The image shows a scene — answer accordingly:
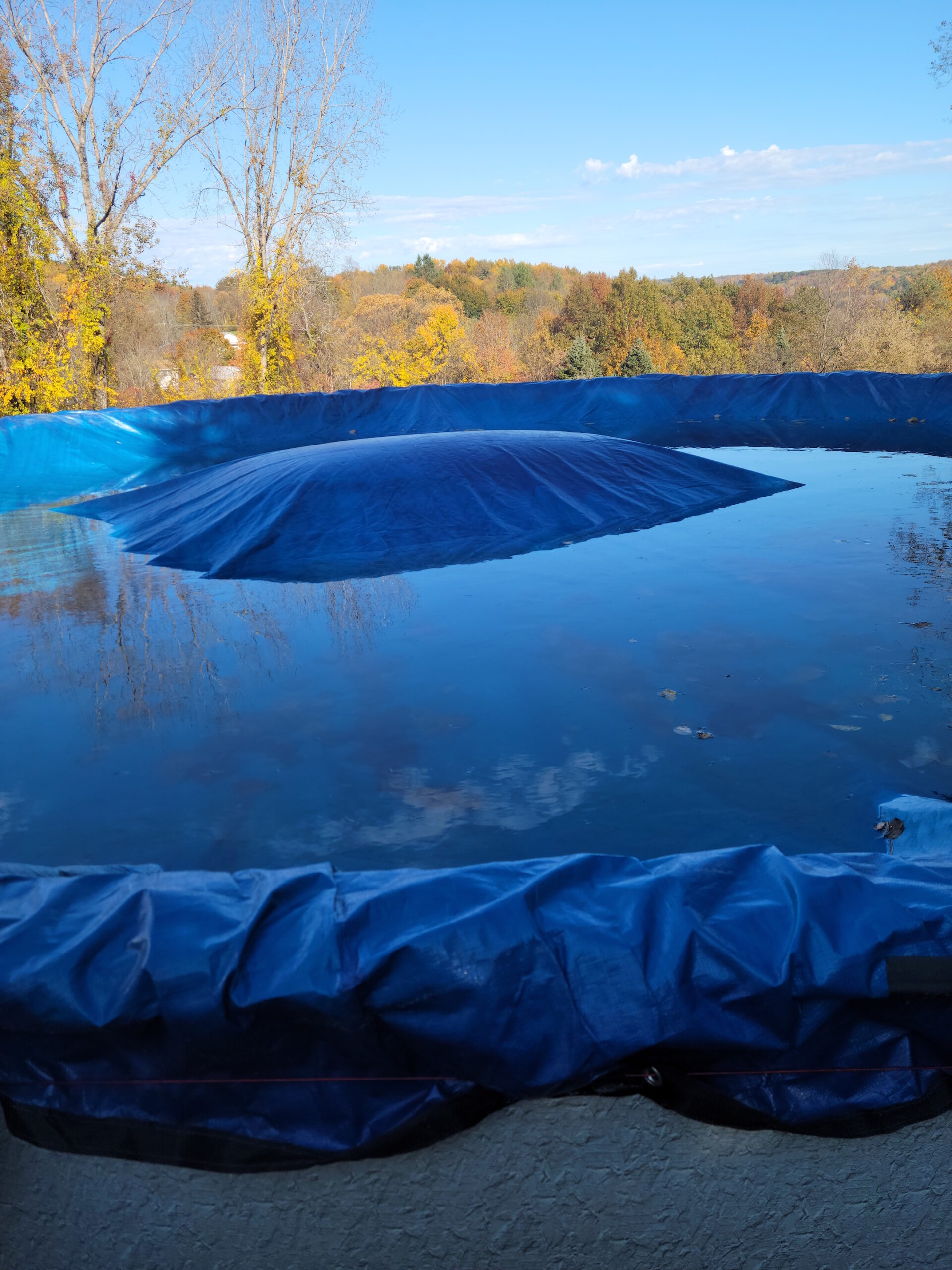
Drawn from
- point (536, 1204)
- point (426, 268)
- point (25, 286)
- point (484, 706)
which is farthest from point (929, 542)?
point (426, 268)

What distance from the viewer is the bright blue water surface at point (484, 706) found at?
1723mm

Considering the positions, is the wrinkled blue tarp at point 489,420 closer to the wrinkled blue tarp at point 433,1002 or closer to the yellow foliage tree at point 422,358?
the yellow foliage tree at point 422,358

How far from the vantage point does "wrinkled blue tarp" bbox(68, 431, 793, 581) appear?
3781 mm

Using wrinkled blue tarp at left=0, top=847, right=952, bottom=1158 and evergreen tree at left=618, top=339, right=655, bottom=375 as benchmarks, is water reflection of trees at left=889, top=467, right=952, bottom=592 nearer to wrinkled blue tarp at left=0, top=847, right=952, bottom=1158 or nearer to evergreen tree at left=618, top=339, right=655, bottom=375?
wrinkled blue tarp at left=0, top=847, right=952, bottom=1158

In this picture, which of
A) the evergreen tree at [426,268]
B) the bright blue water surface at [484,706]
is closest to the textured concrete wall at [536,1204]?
the bright blue water surface at [484,706]

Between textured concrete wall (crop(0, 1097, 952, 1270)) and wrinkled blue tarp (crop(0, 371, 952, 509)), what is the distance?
5413mm

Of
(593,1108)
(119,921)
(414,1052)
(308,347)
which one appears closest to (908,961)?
(593,1108)

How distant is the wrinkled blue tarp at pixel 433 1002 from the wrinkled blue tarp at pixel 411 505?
103 inches

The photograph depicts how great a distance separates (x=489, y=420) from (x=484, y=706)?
5.70 meters

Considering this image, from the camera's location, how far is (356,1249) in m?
1.01

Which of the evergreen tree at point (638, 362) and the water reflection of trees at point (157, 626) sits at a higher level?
the evergreen tree at point (638, 362)

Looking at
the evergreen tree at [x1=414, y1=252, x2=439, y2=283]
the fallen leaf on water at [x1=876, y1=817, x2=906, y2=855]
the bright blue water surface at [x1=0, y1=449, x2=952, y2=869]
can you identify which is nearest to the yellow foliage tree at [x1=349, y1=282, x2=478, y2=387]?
the bright blue water surface at [x1=0, y1=449, x2=952, y2=869]

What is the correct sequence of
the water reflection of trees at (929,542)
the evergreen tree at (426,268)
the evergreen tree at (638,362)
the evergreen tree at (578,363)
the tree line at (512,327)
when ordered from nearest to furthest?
the water reflection of trees at (929,542) → the tree line at (512,327) → the evergreen tree at (578,363) → the evergreen tree at (638,362) → the evergreen tree at (426,268)

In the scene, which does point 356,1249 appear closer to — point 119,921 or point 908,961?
point 119,921
